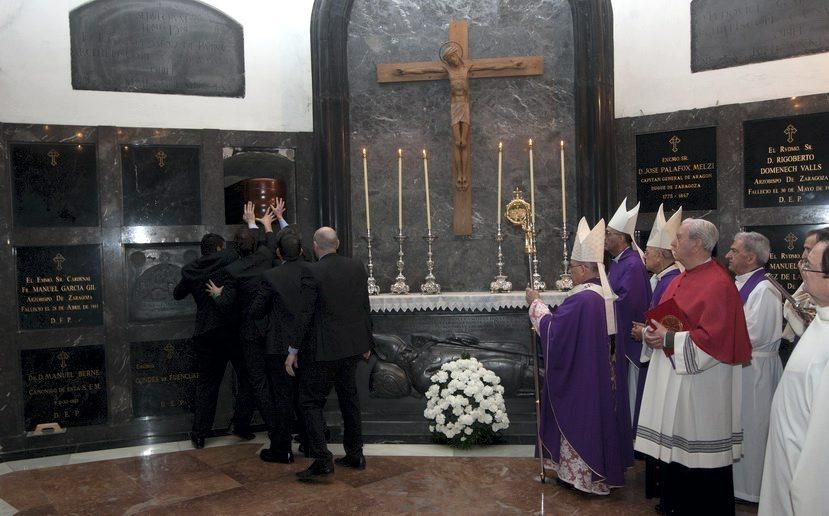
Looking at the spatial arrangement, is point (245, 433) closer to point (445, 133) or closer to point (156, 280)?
point (156, 280)

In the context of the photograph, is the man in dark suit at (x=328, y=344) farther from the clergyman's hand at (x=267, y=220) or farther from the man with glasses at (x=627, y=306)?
the man with glasses at (x=627, y=306)

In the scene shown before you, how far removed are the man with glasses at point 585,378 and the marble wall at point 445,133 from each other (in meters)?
2.52

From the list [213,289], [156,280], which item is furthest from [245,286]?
[156,280]

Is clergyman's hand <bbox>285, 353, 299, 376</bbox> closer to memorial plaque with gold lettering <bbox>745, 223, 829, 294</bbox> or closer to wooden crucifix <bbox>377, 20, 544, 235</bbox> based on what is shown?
wooden crucifix <bbox>377, 20, 544, 235</bbox>

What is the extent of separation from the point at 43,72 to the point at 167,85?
3.48ft

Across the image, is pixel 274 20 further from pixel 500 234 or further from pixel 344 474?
pixel 344 474

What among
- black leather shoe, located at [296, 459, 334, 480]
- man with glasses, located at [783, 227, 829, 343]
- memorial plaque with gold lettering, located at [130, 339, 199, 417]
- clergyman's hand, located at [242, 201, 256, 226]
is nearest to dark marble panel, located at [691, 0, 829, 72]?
man with glasses, located at [783, 227, 829, 343]

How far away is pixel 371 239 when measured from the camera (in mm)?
6824

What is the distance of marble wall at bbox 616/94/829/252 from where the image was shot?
19.5 feet

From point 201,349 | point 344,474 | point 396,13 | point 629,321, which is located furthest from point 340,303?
point 396,13

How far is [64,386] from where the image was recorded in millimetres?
6055

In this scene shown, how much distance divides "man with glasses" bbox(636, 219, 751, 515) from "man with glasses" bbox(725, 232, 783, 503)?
18.2 inches

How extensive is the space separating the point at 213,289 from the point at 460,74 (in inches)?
125

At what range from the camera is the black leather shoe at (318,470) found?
15.8 feet
